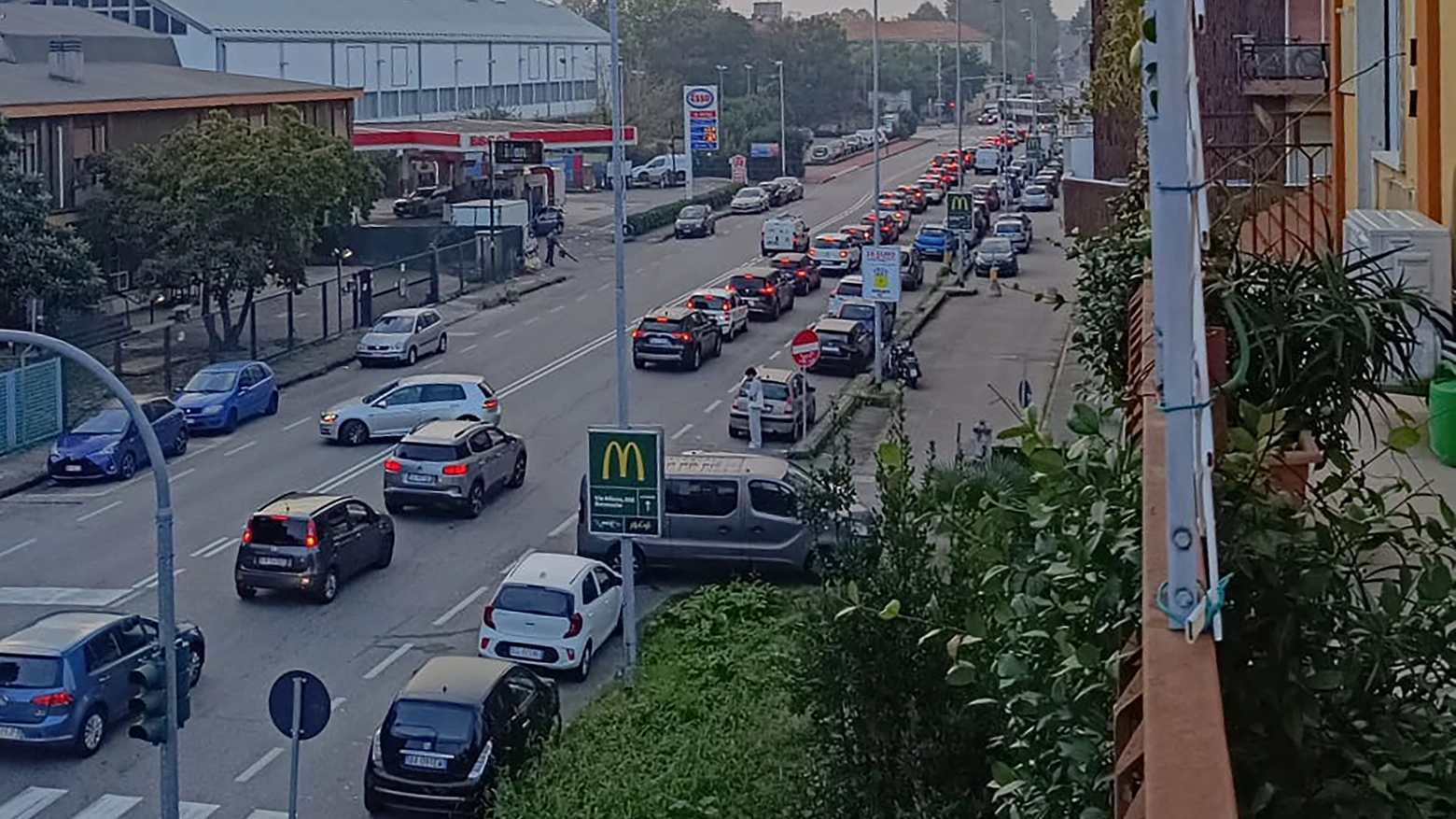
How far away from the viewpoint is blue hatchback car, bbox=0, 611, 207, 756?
53.4 feet

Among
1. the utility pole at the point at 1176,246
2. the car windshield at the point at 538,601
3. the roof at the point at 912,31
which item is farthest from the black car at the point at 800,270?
the roof at the point at 912,31

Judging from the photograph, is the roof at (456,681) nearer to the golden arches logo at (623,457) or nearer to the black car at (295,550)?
the golden arches logo at (623,457)

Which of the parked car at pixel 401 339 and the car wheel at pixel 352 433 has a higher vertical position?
the parked car at pixel 401 339

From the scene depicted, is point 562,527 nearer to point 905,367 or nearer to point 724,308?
point 905,367

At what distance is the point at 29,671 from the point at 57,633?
26.6 inches

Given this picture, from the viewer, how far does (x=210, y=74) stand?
54.8 metres

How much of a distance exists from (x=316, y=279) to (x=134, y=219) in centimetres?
1335

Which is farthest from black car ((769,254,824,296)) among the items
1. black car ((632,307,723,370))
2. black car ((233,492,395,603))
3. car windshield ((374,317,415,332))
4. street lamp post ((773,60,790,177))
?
street lamp post ((773,60,790,177))

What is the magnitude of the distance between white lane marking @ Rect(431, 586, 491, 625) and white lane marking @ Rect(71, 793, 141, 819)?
5.53 metres

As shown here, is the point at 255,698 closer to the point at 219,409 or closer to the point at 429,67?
the point at 219,409

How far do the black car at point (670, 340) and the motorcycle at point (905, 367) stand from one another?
4.06 m

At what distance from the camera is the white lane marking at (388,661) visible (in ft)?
62.1

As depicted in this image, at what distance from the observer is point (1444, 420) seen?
935cm

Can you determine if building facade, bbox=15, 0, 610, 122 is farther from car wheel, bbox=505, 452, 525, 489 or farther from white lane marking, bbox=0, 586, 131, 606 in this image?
white lane marking, bbox=0, 586, 131, 606
